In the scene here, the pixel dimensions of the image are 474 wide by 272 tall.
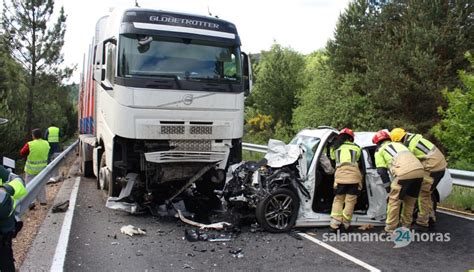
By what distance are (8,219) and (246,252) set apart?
2.78 metres

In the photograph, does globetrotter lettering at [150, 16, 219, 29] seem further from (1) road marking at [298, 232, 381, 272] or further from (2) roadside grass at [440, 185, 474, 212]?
(2) roadside grass at [440, 185, 474, 212]

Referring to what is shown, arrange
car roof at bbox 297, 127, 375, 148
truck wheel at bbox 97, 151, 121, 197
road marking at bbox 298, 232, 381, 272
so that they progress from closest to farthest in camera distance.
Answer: road marking at bbox 298, 232, 381, 272, car roof at bbox 297, 127, 375, 148, truck wheel at bbox 97, 151, 121, 197

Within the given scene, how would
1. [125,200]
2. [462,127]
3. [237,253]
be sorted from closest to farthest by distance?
[237,253]
[125,200]
[462,127]

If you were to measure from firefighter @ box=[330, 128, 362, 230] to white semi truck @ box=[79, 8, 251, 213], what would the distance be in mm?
1939

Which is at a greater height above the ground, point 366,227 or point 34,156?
point 34,156

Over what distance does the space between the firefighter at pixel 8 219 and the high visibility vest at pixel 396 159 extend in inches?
182

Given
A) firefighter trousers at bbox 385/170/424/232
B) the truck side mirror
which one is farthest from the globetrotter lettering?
firefighter trousers at bbox 385/170/424/232

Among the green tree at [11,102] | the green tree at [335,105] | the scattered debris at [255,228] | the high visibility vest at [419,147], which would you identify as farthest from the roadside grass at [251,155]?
the green tree at [11,102]

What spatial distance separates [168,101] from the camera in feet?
22.8

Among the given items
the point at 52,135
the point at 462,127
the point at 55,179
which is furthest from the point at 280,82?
the point at 55,179

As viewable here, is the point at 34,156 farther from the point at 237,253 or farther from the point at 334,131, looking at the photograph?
the point at 334,131

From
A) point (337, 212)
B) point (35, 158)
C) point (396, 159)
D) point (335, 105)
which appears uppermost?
point (335, 105)

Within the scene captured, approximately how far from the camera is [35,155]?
28.8 feet

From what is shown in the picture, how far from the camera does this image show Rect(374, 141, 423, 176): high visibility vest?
243 inches
